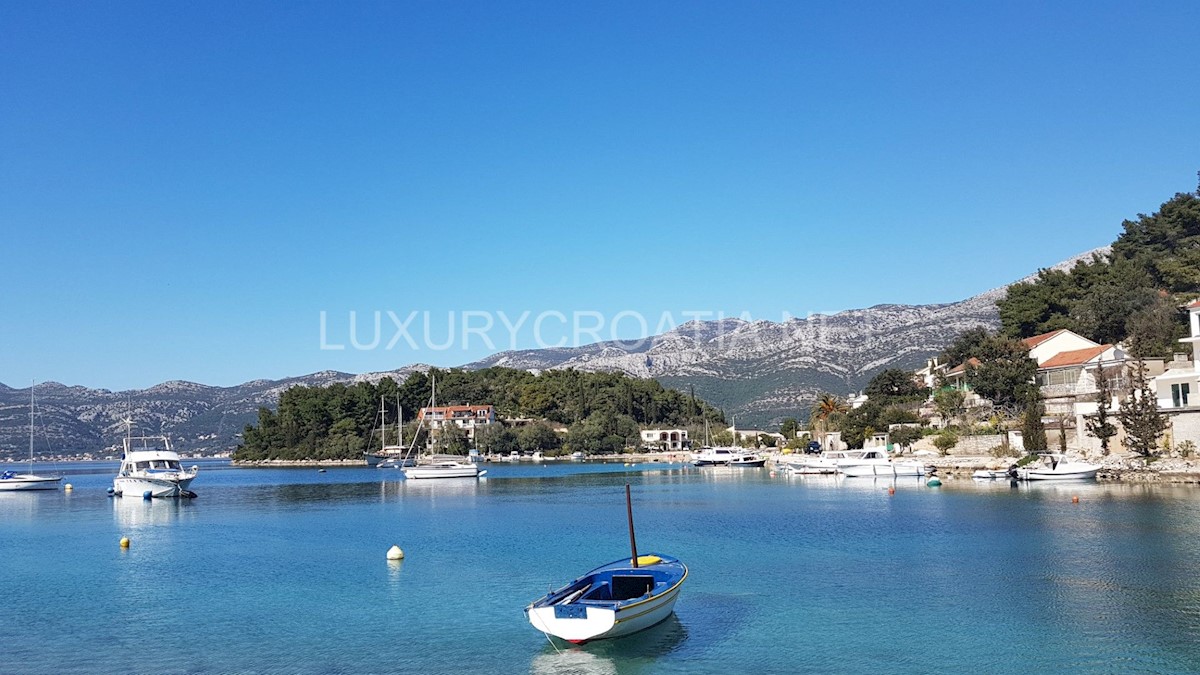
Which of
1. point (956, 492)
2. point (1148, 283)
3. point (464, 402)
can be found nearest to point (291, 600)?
point (956, 492)

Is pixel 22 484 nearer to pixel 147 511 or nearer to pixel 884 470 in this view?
pixel 147 511

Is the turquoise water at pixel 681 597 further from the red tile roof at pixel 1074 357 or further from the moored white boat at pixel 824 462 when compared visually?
the moored white boat at pixel 824 462

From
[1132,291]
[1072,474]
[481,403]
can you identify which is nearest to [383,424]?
[481,403]

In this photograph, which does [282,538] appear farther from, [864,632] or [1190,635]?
[1190,635]

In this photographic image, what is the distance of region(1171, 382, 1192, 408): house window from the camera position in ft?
173

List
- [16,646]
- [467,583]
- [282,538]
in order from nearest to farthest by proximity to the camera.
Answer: [16,646]
[467,583]
[282,538]

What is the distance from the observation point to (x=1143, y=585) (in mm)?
24328

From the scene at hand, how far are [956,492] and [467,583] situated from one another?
3654cm

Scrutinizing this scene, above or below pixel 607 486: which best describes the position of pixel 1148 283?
above

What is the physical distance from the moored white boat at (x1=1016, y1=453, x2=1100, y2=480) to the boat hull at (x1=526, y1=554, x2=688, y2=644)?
4182cm

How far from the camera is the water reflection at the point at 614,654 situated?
1841 cm

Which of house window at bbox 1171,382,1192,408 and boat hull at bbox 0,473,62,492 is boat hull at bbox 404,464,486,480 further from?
house window at bbox 1171,382,1192,408

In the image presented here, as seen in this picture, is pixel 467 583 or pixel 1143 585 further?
pixel 467 583

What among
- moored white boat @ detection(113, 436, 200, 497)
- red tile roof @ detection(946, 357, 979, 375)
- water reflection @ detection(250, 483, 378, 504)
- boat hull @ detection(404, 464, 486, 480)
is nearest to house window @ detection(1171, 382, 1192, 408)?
red tile roof @ detection(946, 357, 979, 375)
